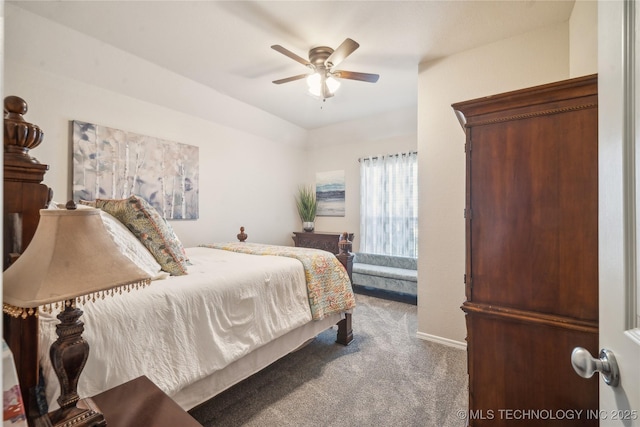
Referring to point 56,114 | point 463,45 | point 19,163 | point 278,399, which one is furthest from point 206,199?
point 463,45

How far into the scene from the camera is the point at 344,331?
2.54 meters

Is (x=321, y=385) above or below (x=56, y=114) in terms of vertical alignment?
below

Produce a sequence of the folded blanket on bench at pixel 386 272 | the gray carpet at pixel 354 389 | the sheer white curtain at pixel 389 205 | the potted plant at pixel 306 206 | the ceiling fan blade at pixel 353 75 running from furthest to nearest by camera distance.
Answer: the potted plant at pixel 306 206, the sheer white curtain at pixel 389 205, the folded blanket on bench at pixel 386 272, the ceiling fan blade at pixel 353 75, the gray carpet at pixel 354 389

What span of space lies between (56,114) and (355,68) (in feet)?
8.77

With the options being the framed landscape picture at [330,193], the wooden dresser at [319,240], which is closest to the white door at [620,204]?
the wooden dresser at [319,240]

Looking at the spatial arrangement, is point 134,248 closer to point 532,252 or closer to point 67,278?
point 67,278

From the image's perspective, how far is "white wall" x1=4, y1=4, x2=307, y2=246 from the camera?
87.2 inches

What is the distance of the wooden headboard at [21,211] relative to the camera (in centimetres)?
86

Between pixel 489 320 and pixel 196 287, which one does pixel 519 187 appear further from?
pixel 196 287

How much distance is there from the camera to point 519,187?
44.4 inches

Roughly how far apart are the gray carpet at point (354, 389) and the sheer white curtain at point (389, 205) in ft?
6.16

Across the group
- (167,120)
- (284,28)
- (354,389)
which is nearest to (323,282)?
(354,389)

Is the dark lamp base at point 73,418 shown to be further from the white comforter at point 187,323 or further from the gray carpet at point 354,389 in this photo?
the gray carpet at point 354,389

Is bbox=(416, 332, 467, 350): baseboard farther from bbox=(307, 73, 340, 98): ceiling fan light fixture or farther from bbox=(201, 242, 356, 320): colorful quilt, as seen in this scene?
bbox=(307, 73, 340, 98): ceiling fan light fixture
